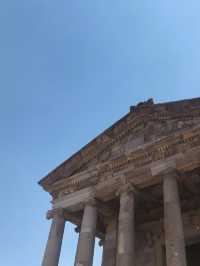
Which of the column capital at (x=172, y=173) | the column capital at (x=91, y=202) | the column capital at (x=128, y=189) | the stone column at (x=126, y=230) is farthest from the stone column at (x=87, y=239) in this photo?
the column capital at (x=172, y=173)

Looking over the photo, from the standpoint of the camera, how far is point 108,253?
17.6 m

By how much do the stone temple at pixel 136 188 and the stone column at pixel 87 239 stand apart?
42 millimetres

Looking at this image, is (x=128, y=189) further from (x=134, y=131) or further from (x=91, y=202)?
(x=134, y=131)

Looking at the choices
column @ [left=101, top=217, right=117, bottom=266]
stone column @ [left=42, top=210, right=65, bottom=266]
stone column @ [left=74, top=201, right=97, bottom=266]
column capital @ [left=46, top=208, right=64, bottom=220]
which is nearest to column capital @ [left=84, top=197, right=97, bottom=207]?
stone column @ [left=74, top=201, right=97, bottom=266]

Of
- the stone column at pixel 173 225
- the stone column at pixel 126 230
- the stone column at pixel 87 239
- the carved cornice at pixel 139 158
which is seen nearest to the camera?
the stone column at pixel 173 225

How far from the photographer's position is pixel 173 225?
41.6 ft

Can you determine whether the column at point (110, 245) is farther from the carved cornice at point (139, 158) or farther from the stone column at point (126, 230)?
the stone column at point (126, 230)

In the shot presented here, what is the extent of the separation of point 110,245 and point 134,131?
6.10 metres

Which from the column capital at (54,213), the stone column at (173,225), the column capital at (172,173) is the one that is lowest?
the stone column at (173,225)

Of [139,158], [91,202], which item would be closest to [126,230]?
[91,202]

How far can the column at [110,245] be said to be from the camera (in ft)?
57.1

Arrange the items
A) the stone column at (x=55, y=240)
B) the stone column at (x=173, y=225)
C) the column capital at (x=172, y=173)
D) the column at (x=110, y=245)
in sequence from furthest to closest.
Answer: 1. the column at (x=110, y=245)
2. the stone column at (x=55, y=240)
3. the column capital at (x=172, y=173)
4. the stone column at (x=173, y=225)

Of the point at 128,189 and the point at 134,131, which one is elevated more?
the point at 134,131

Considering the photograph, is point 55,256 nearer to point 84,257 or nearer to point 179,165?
point 84,257
